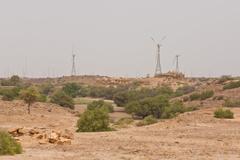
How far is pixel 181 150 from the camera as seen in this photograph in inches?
1019

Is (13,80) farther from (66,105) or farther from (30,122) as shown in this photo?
(30,122)

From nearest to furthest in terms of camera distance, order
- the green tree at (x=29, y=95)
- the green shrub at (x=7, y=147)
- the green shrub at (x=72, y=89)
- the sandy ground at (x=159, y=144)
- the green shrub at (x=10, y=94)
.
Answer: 1. the sandy ground at (x=159, y=144)
2. the green shrub at (x=7, y=147)
3. the green tree at (x=29, y=95)
4. the green shrub at (x=10, y=94)
5. the green shrub at (x=72, y=89)

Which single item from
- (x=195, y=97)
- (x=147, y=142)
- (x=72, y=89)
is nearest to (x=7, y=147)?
(x=147, y=142)

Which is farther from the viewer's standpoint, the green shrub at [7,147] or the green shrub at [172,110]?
the green shrub at [172,110]

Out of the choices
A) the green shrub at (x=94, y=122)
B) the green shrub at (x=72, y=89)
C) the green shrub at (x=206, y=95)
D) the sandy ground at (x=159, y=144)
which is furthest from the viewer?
the green shrub at (x=72, y=89)

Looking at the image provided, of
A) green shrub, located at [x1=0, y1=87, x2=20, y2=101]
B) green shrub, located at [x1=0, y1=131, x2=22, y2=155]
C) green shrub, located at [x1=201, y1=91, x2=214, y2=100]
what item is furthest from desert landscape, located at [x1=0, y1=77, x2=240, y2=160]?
green shrub, located at [x1=201, y1=91, x2=214, y2=100]

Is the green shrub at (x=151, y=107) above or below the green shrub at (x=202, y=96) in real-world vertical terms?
below

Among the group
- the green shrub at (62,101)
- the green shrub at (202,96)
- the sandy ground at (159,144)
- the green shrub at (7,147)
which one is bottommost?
the sandy ground at (159,144)

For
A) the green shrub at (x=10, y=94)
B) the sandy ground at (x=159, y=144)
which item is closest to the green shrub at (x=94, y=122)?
the sandy ground at (x=159, y=144)

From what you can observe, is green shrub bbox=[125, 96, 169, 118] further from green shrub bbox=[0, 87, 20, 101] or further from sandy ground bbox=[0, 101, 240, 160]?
sandy ground bbox=[0, 101, 240, 160]

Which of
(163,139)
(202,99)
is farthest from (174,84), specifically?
(163,139)

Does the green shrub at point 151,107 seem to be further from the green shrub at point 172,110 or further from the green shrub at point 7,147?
the green shrub at point 7,147

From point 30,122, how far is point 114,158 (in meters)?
28.7

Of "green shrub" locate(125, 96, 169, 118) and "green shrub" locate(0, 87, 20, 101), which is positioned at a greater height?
"green shrub" locate(0, 87, 20, 101)
